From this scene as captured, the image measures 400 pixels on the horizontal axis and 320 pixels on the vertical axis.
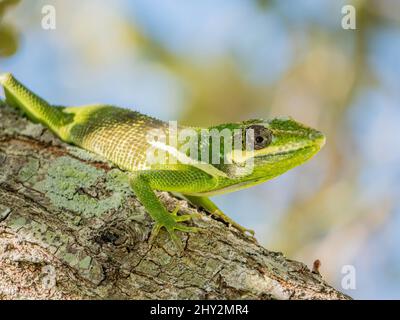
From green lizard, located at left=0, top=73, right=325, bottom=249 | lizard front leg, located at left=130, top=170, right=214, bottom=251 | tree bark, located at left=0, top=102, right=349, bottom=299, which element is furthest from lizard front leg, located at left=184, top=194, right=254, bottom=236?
tree bark, located at left=0, top=102, right=349, bottom=299

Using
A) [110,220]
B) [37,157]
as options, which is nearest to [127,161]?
[37,157]

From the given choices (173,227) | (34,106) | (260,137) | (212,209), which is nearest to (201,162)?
(212,209)

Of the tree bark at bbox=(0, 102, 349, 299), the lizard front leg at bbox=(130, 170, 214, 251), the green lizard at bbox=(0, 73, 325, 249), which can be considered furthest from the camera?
the green lizard at bbox=(0, 73, 325, 249)

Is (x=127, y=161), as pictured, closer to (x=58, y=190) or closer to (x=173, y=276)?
(x=58, y=190)

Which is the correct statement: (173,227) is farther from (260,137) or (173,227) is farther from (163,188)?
(260,137)

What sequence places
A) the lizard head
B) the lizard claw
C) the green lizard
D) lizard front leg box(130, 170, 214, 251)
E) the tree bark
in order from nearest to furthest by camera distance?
the tree bark, the lizard claw, lizard front leg box(130, 170, 214, 251), the green lizard, the lizard head

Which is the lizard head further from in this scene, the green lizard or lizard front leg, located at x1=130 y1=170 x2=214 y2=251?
lizard front leg, located at x1=130 y1=170 x2=214 y2=251
